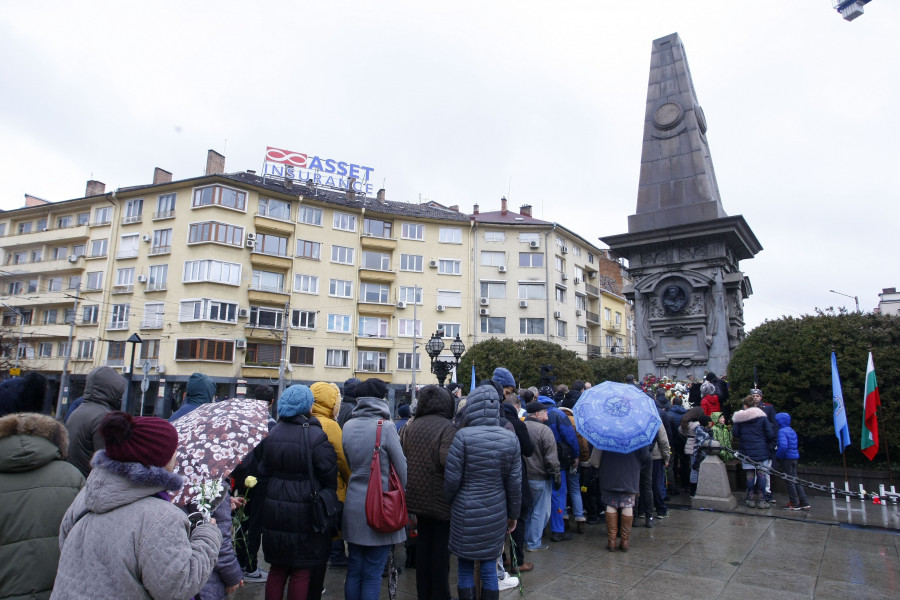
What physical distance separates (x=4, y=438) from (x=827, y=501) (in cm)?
1227

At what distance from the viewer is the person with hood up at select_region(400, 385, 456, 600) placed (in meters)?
4.79

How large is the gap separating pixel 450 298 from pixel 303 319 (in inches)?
477

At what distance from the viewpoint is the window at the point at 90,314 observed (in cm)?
4072

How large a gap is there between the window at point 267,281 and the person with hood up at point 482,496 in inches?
1450

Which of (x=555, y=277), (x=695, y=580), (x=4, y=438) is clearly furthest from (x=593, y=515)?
(x=555, y=277)

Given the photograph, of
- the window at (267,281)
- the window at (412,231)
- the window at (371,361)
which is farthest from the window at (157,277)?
the window at (412,231)

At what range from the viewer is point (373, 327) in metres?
43.0

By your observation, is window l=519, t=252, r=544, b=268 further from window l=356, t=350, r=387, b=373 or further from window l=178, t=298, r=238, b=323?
window l=178, t=298, r=238, b=323

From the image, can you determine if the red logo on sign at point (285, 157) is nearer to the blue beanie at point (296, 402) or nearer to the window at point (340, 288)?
the window at point (340, 288)

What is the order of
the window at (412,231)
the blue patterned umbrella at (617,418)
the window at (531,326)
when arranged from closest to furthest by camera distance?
the blue patterned umbrella at (617,418) < the window at (412,231) < the window at (531,326)

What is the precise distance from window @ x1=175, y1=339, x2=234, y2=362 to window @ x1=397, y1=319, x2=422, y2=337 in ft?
42.9

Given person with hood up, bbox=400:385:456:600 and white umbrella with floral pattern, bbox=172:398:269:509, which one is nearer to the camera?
white umbrella with floral pattern, bbox=172:398:269:509

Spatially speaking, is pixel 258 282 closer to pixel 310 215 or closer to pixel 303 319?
pixel 303 319

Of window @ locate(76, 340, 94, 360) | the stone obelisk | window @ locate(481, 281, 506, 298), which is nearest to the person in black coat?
the stone obelisk
